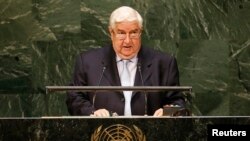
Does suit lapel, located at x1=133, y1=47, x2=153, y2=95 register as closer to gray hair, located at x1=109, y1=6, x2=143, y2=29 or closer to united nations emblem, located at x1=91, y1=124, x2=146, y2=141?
gray hair, located at x1=109, y1=6, x2=143, y2=29

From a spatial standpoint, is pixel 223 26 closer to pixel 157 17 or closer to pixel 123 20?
pixel 157 17

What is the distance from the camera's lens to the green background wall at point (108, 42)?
21.3 feet

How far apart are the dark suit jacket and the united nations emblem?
116 centimetres

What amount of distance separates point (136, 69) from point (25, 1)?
2.08 m

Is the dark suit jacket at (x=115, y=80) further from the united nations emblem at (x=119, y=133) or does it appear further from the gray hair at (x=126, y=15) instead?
the united nations emblem at (x=119, y=133)

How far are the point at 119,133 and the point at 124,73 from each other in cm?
163

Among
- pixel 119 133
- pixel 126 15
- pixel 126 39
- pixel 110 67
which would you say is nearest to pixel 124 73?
pixel 110 67

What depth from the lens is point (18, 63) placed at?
21.4ft

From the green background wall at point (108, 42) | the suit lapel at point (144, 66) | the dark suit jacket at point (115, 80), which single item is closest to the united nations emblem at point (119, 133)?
the dark suit jacket at point (115, 80)

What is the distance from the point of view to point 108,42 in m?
6.55

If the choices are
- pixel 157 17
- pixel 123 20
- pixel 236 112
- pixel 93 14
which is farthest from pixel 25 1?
pixel 236 112

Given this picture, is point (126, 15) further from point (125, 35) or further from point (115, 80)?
point (115, 80)

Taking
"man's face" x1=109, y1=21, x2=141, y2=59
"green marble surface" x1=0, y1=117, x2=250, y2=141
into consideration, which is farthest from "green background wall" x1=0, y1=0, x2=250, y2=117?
"green marble surface" x1=0, y1=117, x2=250, y2=141

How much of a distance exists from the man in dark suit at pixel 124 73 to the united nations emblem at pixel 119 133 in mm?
1198
